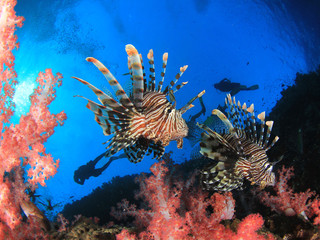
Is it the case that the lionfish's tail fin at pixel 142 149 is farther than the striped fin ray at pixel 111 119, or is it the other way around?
the lionfish's tail fin at pixel 142 149

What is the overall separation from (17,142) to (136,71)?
8.97 feet

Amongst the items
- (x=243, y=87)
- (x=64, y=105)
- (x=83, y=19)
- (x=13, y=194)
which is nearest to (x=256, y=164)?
(x=13, y=194)

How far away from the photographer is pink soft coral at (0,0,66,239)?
2.99 meters

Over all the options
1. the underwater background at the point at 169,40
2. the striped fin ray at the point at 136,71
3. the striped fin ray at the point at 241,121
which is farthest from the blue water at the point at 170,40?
the striped fin ray at the point at 136,71

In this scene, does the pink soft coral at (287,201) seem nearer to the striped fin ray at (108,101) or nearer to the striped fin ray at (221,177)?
the striped fin ray at (221,177)

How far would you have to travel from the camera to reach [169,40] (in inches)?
1169

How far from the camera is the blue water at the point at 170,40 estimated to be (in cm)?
1934

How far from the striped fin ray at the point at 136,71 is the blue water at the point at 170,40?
16.7 meters

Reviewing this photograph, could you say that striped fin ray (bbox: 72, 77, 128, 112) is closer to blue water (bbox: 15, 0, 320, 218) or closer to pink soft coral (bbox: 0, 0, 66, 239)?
pink soft coral (bbox: 0, 0, 66, 239)

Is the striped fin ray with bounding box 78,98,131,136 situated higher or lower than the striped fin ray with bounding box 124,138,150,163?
higher

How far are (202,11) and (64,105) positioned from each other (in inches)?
970

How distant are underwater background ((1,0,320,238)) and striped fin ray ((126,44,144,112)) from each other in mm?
14357

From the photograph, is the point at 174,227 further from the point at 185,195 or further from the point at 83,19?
the point at 83,19

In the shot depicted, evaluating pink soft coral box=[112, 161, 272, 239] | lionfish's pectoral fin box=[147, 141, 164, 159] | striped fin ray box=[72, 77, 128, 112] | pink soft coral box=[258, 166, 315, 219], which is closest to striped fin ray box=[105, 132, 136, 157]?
striped fin ray box=[72, 77, 128, 112]
